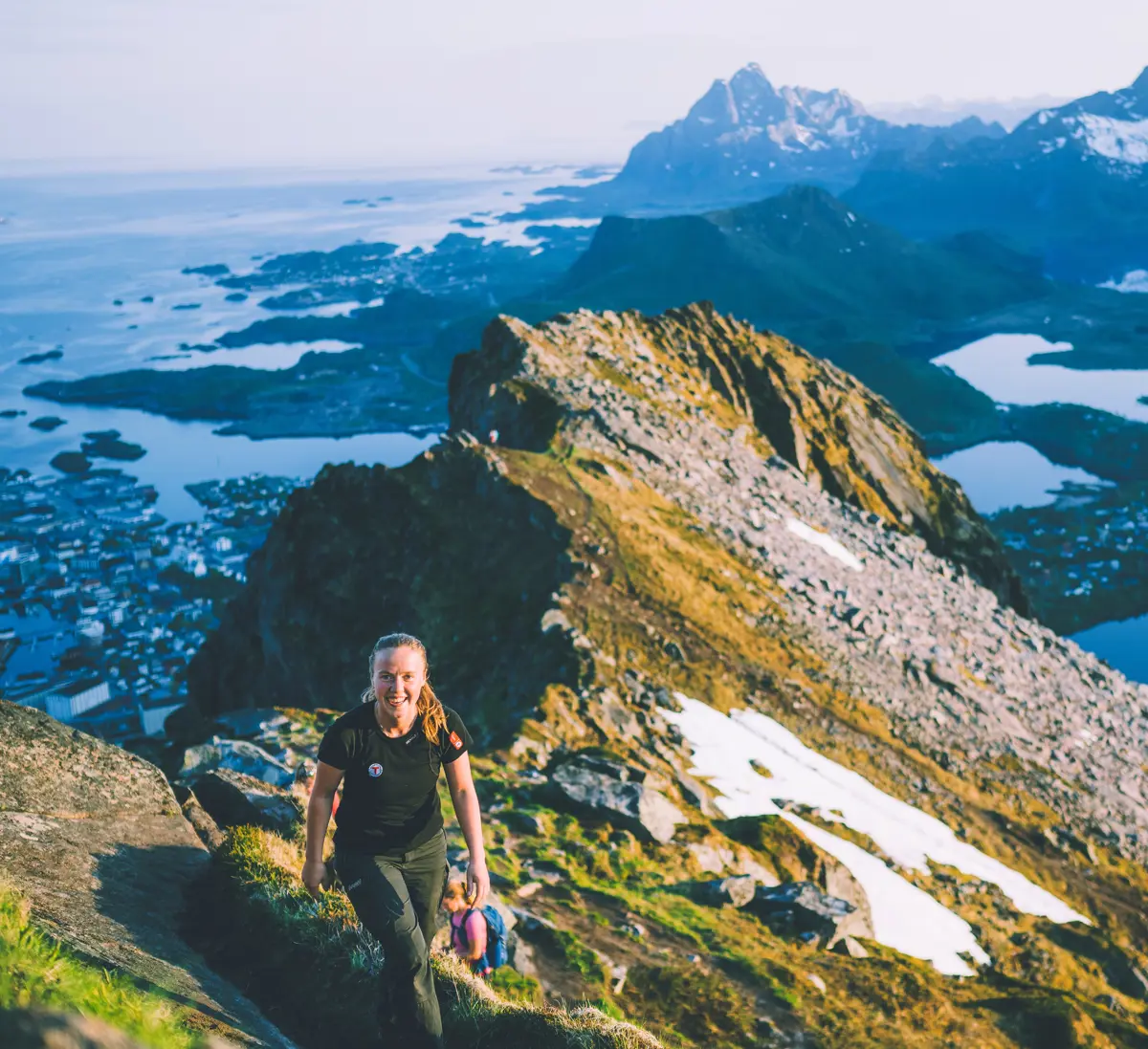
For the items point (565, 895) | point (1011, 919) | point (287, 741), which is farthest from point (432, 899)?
point (1011, 919)

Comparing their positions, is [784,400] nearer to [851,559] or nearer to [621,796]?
[851,559]

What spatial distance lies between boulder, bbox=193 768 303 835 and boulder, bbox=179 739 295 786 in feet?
8.43

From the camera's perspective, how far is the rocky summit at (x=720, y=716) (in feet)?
50.4

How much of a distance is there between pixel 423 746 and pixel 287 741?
13.3m

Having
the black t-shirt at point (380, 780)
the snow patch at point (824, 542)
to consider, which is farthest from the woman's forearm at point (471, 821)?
the snow patch at point (824, 542)

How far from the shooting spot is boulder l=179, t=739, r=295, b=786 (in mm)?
16312

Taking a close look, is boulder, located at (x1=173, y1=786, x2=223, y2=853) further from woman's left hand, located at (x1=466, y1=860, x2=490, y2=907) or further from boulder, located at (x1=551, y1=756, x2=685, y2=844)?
boulder, located at (x1=551, y1=756, x2=685, y2=844)

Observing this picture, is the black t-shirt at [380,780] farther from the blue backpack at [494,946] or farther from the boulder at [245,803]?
the boulder at [245,803]

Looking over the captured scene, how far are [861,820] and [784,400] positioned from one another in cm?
5075

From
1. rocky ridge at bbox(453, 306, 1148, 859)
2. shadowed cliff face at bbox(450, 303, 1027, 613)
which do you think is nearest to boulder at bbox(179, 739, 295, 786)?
rocky ridge at bbox(453, 306, 1148, 859)

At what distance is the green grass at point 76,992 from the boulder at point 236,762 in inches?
355

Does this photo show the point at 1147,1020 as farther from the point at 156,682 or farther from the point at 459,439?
the point at 156,682

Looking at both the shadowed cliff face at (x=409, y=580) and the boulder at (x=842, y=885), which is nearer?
the boulder at (x=842, y=885)

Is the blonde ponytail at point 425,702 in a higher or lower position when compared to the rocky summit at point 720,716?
higher
